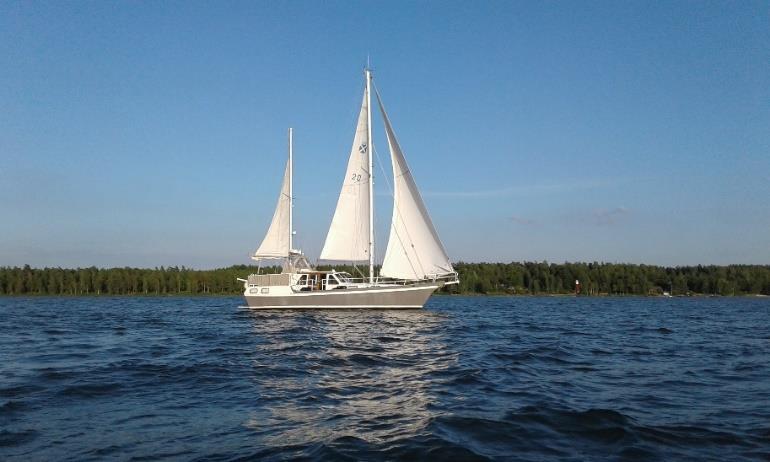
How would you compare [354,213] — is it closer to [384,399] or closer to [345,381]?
[345,381]

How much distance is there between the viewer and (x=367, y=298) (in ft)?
136

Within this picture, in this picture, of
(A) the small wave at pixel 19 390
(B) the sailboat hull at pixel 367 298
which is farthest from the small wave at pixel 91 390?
(B) the sailboat hull at pixel 367 298

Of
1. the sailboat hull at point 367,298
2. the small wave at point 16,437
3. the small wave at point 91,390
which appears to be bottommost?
the small wave at point 91,390

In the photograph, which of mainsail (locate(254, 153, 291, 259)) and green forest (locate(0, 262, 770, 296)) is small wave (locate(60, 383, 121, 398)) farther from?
green forest (locate(0, 262, 770, 296))

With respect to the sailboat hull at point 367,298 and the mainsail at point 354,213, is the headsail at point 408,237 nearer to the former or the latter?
the sailboat hull at point 367,298

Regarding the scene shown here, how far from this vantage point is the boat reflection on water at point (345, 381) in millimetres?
10148

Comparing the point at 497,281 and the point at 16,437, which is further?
the point at 497,281

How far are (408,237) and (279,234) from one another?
1390 centimetres

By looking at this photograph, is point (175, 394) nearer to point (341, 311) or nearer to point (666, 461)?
point (666, 461)

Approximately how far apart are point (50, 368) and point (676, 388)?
18.0 meters

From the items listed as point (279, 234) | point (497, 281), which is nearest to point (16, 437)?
point (279, 234)

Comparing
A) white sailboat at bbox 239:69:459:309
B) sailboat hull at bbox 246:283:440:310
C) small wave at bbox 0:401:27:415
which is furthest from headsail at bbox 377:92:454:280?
small wave at bbox 0:401:27:415

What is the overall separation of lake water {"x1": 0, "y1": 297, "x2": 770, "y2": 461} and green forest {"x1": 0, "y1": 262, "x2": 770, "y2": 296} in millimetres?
91596

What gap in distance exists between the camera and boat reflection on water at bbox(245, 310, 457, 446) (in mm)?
10148
